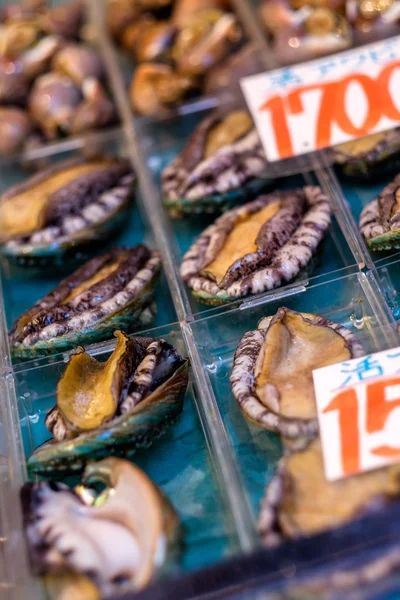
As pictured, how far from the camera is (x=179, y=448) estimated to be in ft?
4.37

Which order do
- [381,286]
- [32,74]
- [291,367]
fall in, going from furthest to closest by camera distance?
[32,74] < [381,286] < [291,367]

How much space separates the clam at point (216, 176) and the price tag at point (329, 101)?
0.05m

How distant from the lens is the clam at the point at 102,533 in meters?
1.01

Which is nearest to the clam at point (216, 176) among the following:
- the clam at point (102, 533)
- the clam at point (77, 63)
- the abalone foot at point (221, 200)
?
the abalone foot at point (221, 200)

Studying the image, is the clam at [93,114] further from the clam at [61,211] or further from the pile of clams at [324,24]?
the pile of clams at [324,24]

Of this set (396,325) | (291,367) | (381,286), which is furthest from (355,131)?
(291,367)

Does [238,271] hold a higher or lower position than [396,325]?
higher

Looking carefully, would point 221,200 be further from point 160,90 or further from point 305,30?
point 305,30

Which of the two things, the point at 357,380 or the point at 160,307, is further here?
the point at 160,307

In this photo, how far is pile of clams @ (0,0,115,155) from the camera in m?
2.15

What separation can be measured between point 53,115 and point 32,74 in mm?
278

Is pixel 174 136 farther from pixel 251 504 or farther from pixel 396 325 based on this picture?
pixel 251 504

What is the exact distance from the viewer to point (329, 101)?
1729 mm

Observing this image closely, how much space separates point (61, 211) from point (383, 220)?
804 millimetres
